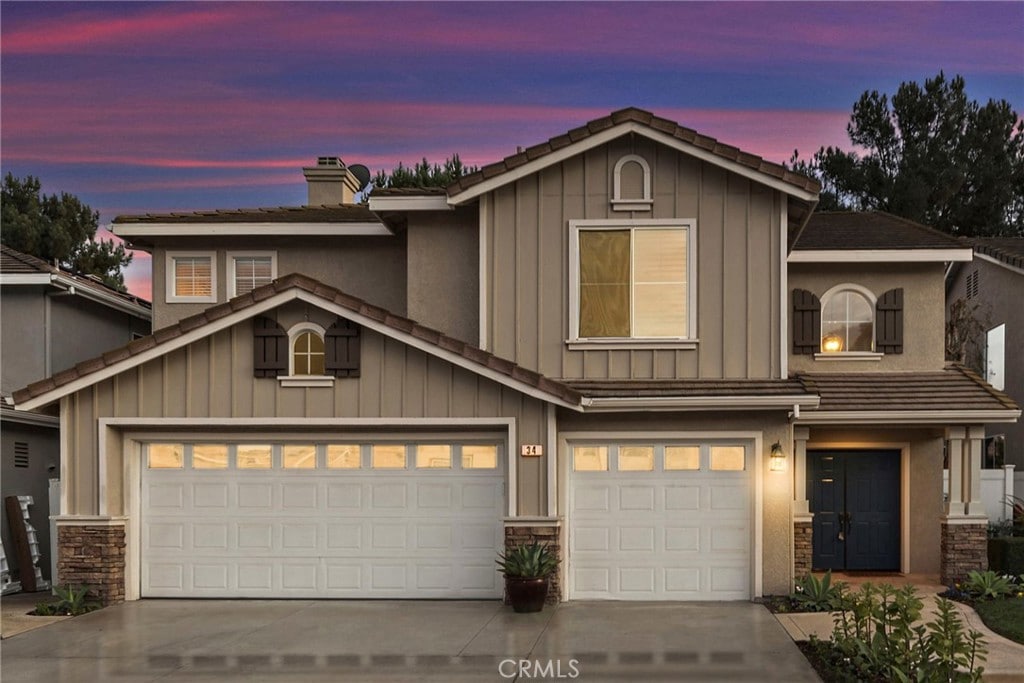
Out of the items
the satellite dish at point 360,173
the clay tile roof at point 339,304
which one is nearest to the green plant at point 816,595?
the clay tile roof at point 339,304

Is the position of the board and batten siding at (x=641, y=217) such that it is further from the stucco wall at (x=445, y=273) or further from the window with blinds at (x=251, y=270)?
the window with blinds at (x=251, y=270)

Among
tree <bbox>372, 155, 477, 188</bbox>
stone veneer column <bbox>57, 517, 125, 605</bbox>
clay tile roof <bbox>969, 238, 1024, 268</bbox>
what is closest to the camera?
stone veneer column <bbox>57, 517, 125, 605</bbox>

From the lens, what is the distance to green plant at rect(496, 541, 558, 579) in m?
13.2

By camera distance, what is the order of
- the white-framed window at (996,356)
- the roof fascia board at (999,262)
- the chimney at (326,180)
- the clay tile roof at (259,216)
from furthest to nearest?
the white-framed window at (996,356) < the roof fascia board at (999,262) < the chimney at (326,180) < the clay tile roof at (259,216)

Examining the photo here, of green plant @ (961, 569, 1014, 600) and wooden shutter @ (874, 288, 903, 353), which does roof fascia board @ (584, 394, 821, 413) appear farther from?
green plant @ (961, 569, 1014, 600)

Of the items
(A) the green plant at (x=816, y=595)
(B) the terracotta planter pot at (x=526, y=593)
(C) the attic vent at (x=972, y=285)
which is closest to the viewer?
(B) the terracotta planter pot at (x=526, y=593)

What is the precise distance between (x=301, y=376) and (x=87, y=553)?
3.58 metres

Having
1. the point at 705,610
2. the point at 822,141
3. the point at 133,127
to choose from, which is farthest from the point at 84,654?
the point at 822,141

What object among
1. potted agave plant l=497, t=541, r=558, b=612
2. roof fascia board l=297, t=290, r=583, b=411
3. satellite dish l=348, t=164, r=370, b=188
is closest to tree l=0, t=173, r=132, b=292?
satellite dish l=348, t=164, r=370, b=188

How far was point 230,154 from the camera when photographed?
86.8 ft

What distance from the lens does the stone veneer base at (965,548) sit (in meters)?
15.1

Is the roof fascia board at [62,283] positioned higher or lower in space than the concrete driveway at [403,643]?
higher

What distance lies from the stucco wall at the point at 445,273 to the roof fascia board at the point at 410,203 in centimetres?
27

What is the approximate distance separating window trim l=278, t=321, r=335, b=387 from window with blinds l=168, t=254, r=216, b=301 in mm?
3830
